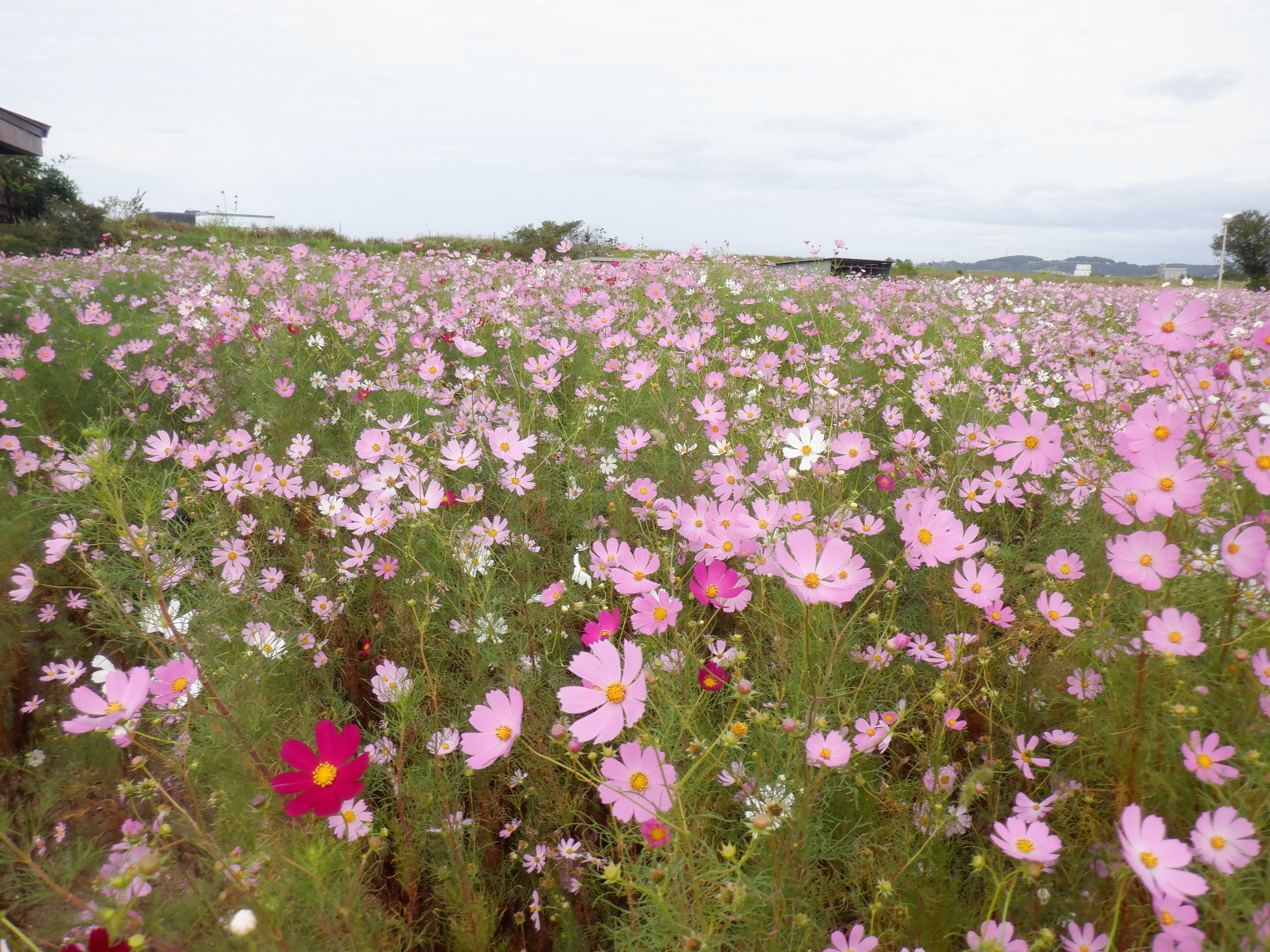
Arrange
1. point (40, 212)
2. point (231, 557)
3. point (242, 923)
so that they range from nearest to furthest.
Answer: point (242, 923) < point (231, 557) < point (40, 212)

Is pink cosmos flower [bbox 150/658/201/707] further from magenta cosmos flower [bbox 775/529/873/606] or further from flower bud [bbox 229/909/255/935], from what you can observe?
magenta cosmos flower [bbox 775/529/873/606]

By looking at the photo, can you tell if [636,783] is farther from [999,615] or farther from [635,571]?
[999,615]

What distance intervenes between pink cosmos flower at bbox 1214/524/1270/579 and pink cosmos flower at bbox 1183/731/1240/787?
0.23m

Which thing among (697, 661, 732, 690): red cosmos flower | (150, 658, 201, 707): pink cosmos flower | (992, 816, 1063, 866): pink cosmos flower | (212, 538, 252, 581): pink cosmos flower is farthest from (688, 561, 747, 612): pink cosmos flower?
(212, 538, 252, 581): pink cosmos flower

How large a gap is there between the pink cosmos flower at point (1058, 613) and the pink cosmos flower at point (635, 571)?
0.74 metres

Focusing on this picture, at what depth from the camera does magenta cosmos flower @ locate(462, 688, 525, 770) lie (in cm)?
79

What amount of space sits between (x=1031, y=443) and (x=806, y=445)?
0.52 metres

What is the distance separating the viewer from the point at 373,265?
17.8 ft

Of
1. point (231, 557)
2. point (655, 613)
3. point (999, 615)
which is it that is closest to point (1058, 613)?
point (999, 615)

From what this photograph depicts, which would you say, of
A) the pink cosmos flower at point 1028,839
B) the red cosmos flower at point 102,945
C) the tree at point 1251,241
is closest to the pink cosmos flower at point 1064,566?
the pink cosmos flower at point 1028,839

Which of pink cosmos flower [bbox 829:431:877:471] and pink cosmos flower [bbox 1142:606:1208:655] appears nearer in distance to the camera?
pink cosmos flower [bbox 1142:606:1208:655]

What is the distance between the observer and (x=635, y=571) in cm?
117

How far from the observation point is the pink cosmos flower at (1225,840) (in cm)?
71

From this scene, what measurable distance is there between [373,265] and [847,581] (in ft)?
18.3
